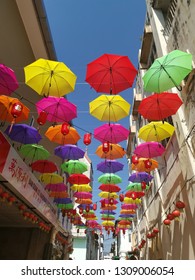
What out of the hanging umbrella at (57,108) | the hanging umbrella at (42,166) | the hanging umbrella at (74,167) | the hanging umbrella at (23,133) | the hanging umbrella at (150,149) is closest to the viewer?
the hanging umbrella at (57,108)

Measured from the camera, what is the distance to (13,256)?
46.8ft

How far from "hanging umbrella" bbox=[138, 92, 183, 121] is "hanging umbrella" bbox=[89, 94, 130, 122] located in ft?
2.21

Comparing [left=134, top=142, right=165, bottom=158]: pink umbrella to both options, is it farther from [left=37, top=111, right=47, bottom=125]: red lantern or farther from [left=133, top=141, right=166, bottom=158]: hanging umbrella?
[left=37, top=111, right=47, bottom=125]: red lantern

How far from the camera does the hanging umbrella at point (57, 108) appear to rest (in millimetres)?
7761

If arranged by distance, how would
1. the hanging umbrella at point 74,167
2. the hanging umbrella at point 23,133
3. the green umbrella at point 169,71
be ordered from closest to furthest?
the green umbrella at point 169,71, the hanging umbrella at point 23,133, the hanging umbrella at point 74,167

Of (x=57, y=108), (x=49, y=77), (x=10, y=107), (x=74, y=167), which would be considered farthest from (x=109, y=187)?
(x=49, y=77)

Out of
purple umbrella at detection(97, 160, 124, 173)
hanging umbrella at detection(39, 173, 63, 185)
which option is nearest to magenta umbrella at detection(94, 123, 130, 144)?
purple umbrella at detection(97, 160, 124, 173)

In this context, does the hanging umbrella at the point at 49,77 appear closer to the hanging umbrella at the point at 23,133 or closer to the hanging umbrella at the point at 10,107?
the hanging umbrella at the point at 10,107

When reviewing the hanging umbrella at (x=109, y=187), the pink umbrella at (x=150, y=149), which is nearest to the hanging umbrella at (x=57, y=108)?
the pink umbrella at (x=150, y=149)

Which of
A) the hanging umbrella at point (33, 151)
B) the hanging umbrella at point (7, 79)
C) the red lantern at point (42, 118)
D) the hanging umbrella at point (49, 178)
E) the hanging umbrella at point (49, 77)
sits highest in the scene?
the hanging umbrella at point (49, 77)

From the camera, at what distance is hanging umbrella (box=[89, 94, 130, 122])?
792cm

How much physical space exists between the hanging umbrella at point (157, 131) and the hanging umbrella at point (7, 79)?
4919mm

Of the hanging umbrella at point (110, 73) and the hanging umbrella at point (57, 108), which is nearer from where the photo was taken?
the hanging umbrella at point (110, 73)
